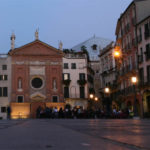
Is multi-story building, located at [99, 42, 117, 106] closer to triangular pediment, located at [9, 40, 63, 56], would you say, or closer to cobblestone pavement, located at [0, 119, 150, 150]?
triangular pediment, located at [9, 40, 63, 56]

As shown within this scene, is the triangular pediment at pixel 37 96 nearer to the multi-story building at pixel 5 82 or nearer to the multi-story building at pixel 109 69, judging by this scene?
the multi-story building at pixel 5 82

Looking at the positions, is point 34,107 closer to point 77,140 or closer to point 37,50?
point 37,50

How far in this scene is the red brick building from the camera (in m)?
67.2

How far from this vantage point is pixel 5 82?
6775 centimetres

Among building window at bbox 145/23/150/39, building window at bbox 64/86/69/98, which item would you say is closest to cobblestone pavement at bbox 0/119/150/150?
building window at bbox 145/23/150/39

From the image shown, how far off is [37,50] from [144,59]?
28.0 meters

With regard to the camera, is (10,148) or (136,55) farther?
(136,55)

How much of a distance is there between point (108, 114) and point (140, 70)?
921 cm

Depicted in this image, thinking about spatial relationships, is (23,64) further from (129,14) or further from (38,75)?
(129,14)

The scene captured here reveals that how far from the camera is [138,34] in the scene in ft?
171

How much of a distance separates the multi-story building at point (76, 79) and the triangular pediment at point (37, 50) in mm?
2923

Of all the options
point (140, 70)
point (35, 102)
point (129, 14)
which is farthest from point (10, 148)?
point (35, 102)

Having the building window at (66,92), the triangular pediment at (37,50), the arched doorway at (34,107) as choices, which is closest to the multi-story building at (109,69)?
the building window at (66,92)

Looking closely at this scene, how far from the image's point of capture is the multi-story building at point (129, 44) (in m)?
52.7
